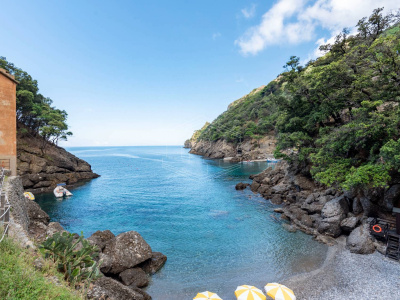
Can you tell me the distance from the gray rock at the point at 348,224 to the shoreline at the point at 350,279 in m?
2.40

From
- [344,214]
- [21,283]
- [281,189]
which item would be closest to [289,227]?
[344,214]

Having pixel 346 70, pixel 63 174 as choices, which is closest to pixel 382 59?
pixel 346 70

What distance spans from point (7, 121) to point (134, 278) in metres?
15.4

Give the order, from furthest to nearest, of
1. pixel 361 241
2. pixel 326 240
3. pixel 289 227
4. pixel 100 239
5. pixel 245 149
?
1. pixel 245 149
2. pixel 289 227
3. pixel 326 240
4. pixel 100 239
5. pixel 361 241

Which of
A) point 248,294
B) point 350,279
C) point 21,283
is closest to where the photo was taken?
point 21,283

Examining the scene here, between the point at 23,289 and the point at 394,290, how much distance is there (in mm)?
14642

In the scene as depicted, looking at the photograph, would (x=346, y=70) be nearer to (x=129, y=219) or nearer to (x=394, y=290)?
(x=394, y=290)

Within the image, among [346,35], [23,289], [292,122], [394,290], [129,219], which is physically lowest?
[129,219]

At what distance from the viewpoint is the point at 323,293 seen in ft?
32.2

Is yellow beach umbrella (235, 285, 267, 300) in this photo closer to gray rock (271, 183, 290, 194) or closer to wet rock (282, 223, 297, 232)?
wet rock (282, 223, 297, 232)

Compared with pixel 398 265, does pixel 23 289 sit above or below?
above

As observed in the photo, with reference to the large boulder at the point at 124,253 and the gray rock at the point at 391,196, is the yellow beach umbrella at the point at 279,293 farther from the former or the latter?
the gray rock at the point at 391,196

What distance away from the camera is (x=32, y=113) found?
125ft

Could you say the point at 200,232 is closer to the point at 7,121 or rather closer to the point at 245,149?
the point at 7,121
